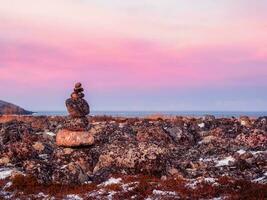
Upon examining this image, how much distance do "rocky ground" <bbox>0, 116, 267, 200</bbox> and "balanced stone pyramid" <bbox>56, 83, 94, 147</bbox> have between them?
708mm

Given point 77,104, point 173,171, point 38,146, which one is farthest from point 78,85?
point 38,146

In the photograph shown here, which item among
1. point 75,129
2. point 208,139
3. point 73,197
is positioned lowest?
point 73,197

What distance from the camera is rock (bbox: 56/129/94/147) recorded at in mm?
33500

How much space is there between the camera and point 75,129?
111ft

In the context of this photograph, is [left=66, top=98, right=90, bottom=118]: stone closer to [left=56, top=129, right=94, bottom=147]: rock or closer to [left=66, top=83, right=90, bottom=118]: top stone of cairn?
[left=66, top=83, right=90, bottom=118]: top stone of cairn

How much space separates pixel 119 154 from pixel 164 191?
22.7ft

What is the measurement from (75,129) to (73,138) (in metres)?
0.65

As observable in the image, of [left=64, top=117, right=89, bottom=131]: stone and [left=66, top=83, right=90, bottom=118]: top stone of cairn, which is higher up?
[left=66, top=83, right=90, bottom=118]: top stone of cairn

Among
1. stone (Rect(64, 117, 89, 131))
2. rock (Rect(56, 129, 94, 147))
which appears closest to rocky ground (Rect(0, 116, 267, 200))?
rock (Rect(56, 129, 94, 147))

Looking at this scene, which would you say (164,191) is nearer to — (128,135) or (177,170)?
(177,170)

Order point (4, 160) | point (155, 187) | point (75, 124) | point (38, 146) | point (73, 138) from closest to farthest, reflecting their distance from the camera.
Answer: point (155, 187) → point (73, 138) → point (75, 124) → point (4, 160) → point (38, 146)

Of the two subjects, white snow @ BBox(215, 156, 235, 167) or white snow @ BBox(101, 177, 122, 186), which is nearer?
white snow @ BBox(101, 177, 122, 186)

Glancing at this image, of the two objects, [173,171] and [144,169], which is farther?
[144,169]

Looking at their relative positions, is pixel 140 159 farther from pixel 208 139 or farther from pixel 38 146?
pixel 208 139
